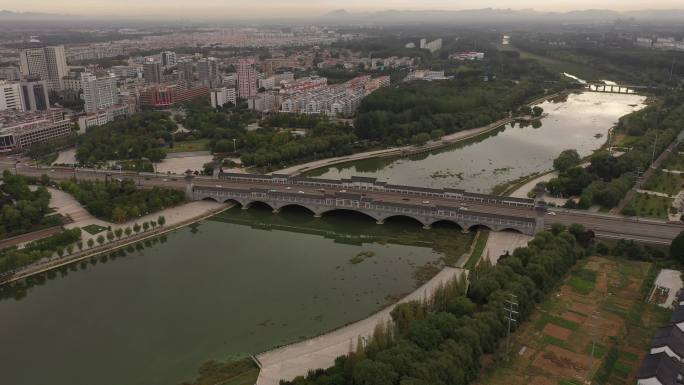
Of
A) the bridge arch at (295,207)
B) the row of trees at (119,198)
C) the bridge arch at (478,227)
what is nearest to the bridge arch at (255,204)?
the bridge arch at (295,207)

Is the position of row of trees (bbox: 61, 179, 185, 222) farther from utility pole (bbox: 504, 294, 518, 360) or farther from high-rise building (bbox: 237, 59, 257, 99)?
high-rise building (bbox: 237, 59, 257, 99)

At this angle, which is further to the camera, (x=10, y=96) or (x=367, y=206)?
(x=10, y=96)

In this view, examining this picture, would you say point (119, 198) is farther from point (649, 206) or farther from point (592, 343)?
point (649, 206)

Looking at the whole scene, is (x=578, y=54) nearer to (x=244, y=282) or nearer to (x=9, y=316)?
(x=244, y=282)

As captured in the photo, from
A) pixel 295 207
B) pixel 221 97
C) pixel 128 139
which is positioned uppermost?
pixel 221 97

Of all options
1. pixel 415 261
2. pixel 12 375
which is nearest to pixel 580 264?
pixel 415 261

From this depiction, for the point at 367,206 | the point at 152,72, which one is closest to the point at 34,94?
the point at 152,72
